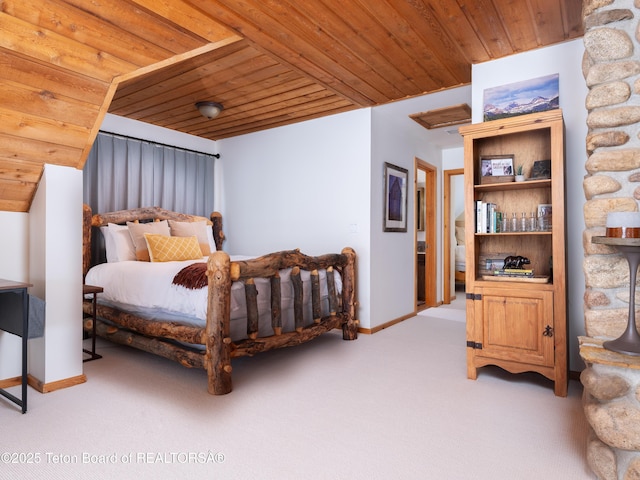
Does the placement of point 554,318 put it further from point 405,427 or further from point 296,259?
point 296,259

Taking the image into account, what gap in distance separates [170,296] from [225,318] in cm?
63

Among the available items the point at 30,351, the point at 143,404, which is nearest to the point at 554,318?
the point at 143,404

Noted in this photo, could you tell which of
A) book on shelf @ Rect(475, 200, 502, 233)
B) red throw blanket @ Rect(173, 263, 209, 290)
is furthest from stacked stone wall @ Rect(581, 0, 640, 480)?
red throw blanket @ Rect(173, 263, 209, 290)

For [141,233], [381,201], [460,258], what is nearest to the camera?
[141,233]

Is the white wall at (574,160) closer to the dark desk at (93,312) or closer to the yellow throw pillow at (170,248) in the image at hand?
the yellow throw pillow at (170,248)

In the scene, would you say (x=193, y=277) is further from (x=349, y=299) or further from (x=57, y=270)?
(x=349, y=299)

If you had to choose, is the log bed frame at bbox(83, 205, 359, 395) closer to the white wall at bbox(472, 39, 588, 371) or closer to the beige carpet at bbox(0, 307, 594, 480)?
the beige carpet at bbox(0, 307, 594, 480)

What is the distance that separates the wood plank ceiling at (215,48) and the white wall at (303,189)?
0.85 meters

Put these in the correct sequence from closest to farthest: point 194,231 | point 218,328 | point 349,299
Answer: point 218,328, point 349,299, point 194,231

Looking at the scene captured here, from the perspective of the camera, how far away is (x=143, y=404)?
7.95 ft

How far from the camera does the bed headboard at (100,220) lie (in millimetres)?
4016

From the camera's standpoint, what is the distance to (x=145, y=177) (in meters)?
4.71

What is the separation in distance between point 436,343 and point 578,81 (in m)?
2.48

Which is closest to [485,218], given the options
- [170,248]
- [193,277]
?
[193,277]
